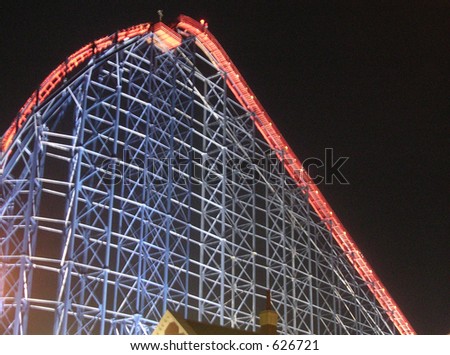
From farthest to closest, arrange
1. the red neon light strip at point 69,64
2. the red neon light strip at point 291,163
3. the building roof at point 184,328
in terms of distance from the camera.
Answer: the red neon light strip at point 291,163 < the red neon light strip at point 69,64 < the building roof at point 184,328

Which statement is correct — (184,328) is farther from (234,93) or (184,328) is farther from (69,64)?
(234,93)

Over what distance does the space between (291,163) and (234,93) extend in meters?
3.60

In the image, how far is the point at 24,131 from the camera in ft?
60.7

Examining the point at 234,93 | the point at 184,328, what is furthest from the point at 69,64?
the point at 184,328

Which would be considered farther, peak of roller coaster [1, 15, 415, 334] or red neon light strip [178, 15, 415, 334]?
red neon light strip [178, 15, 415, 334]

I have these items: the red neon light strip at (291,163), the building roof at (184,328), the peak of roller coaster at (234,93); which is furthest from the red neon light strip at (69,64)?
the building roof at (184,328)

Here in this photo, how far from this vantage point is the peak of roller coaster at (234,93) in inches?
741

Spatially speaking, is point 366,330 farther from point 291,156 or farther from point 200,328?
point 200,328

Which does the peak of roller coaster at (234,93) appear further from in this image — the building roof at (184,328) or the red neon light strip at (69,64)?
the building roof at (184,328)

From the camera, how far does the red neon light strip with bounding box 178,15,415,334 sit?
2119 cm

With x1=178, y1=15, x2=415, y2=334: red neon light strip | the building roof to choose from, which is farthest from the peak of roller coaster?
the building roof

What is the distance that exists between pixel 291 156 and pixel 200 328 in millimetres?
12287

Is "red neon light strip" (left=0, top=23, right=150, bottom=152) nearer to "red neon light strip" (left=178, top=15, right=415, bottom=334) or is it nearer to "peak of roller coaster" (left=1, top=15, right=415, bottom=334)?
"peak of roller coaster" (left=1, top=15, right=415, bottom=334)

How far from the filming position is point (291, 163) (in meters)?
25.0
